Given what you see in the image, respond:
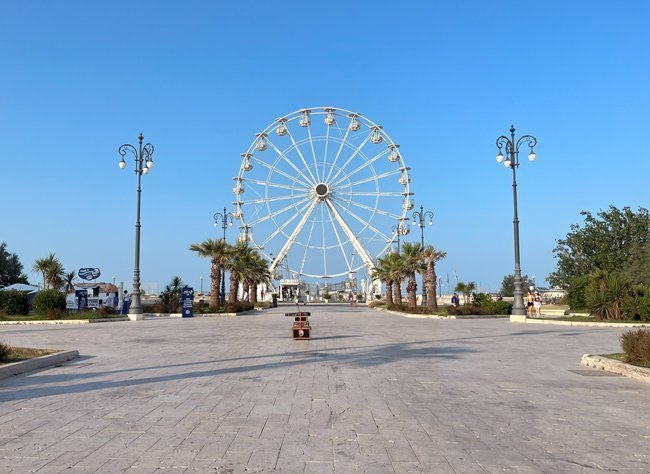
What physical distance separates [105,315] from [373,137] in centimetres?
3131

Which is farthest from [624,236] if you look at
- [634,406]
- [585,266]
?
[634,406]

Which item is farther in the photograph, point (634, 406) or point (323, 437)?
point (634, 406)

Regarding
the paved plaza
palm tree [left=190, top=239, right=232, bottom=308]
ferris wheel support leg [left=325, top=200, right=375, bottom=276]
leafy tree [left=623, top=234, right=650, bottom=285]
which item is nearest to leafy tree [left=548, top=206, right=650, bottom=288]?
leafy tree [left=623, top=234, right=650, bottom=285]

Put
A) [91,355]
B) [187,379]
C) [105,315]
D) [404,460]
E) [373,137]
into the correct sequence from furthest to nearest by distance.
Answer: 1. [373,137]
2. [105,315]
3. [91,355]
4. [187,379]
5. [404,460]

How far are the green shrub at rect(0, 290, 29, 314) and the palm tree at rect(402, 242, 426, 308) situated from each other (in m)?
26.3

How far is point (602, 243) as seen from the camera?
57.5 m

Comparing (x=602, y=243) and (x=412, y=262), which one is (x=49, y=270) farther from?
(x=602, y=243)

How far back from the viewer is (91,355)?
44.7 ft

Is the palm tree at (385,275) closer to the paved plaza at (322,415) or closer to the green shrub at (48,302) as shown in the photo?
the green shrub at (48,302)

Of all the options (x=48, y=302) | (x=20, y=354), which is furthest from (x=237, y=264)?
(x=20, y=354)

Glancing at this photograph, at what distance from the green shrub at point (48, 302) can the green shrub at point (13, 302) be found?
4.16 metres

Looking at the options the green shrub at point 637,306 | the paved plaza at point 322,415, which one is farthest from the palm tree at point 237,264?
the paved plaza at point 322,415

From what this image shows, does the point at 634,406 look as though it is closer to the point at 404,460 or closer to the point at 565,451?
the point at 565,451

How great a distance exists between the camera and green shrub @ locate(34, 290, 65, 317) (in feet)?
99.8
